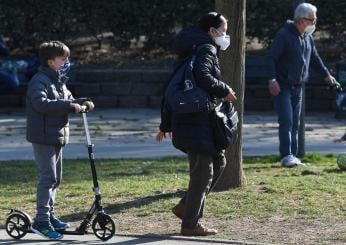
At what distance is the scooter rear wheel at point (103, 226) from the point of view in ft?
23.4

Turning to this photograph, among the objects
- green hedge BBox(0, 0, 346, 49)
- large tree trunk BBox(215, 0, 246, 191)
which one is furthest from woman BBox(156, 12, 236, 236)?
green hedge BBox(0, 0, 346, 49)

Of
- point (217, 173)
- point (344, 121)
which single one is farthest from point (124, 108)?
point (217, 173)

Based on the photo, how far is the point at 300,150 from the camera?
11070 mm

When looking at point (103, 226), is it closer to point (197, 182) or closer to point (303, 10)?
point (197, 182)

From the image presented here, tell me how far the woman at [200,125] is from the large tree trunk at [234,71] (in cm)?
140

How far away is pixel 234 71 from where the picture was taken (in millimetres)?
8891

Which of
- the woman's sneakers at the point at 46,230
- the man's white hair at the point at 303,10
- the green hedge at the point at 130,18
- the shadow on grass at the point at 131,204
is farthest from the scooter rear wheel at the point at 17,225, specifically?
the green hedge at the point at 130,18

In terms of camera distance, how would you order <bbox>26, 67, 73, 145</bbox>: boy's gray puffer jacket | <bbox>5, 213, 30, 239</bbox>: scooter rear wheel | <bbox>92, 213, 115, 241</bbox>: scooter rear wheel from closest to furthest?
1. <bbox>26, 67, 73, 145</bbox>: boy's gray puffer jacket
2. <bbox>92, 213, 115, 241</bbox>: scooter rear wheel
3. <bbox>5, 213, 30, 239</bbox>: scooter rear wheel

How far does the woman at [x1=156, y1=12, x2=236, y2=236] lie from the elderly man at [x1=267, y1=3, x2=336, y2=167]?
304 cm

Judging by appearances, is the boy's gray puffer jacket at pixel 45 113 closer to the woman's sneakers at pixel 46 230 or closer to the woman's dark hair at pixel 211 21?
the woman's sneakers at pixel 46 230

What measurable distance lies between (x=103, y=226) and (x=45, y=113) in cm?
92

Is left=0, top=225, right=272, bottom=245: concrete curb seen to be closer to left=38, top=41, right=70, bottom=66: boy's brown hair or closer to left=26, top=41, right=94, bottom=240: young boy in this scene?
left=26, top=41, right=94, bottom=240: young boy

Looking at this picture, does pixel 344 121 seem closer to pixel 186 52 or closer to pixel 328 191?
pixel 328 191

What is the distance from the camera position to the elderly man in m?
10.3
